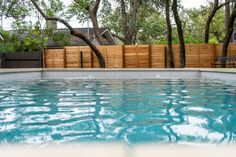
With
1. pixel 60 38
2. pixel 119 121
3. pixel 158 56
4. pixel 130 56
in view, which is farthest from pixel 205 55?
pixel 119 121

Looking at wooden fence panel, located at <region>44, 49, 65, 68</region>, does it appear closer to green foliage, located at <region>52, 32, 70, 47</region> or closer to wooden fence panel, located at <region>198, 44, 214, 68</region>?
green foliage, located at <region>52, 32, 70, 47</region>

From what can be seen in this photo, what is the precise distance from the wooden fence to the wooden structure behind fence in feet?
1.84

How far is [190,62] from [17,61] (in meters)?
11.0

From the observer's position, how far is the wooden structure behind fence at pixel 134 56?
18156mm

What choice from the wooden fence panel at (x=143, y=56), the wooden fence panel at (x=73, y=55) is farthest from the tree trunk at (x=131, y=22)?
the wooden fence panel at (x=73, y=55)

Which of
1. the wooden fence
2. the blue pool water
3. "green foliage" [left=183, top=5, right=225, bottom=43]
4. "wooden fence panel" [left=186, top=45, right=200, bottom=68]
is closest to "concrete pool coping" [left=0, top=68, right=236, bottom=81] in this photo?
the blue pool water

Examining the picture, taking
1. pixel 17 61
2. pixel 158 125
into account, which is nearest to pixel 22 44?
pixel 17 61

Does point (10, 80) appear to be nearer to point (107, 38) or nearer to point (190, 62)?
Answer: point (190, 62)

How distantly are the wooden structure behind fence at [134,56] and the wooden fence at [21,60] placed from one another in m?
0.56

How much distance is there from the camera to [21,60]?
66.6 feet

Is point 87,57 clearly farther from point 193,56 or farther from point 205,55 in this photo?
point 205,55

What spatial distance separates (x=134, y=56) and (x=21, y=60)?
744cm

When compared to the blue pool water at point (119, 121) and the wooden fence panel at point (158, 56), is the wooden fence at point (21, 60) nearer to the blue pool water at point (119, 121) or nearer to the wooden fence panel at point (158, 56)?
the wooden fence panel at point (158, 56)

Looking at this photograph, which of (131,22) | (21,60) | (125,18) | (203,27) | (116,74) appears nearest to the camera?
(116,74)
